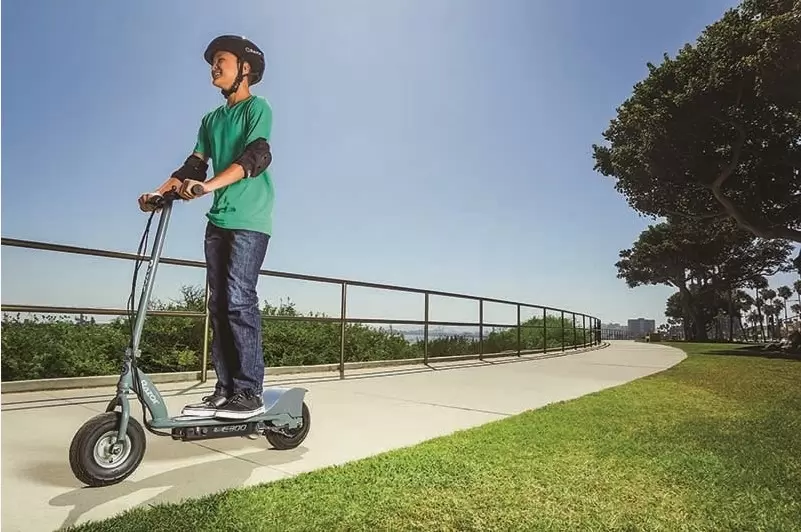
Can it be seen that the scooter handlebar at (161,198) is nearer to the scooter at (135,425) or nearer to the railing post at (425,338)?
the scooter at (135,425)

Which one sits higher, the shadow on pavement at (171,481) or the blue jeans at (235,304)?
the blue jeans at (235,304)

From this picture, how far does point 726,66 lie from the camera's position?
37.4 ft

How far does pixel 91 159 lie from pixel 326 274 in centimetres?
268

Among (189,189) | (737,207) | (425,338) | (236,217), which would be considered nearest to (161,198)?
(189,189)

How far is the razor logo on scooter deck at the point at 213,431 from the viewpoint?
1714 mm

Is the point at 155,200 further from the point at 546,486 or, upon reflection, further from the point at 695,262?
the point at 695,262

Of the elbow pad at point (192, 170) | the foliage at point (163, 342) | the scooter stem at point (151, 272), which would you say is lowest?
the foliage at point (163, 342)

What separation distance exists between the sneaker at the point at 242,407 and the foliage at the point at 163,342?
33.2 inches

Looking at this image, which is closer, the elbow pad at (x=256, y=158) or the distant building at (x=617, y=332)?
the elbow pad at (x=256, y=158)

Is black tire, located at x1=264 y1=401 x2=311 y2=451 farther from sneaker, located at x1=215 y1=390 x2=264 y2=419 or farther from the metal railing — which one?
the metal railing

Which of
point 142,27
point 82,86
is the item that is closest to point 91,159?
point 82,86

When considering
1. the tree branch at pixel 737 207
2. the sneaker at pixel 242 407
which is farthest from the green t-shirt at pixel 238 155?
the tree branch at pixel 737 207

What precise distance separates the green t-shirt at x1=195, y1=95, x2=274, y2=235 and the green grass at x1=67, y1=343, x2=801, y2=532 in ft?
3.13

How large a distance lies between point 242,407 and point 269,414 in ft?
0.43
